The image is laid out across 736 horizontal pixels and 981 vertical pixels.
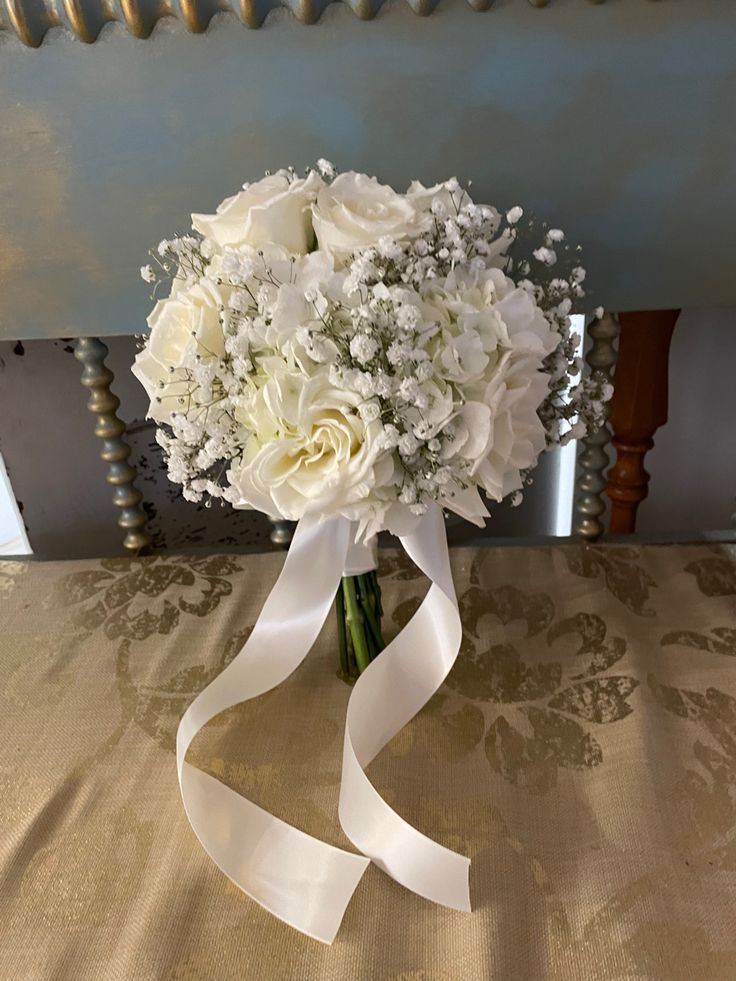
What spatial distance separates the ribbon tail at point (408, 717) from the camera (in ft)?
1.72

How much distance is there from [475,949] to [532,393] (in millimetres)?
365

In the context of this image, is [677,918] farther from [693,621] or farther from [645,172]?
[645,172]

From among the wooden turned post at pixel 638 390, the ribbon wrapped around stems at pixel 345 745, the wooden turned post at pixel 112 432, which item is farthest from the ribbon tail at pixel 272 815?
the wooden turned post at pixel 638 390

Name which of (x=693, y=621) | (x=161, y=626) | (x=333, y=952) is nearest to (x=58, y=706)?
(x=161, y=626)

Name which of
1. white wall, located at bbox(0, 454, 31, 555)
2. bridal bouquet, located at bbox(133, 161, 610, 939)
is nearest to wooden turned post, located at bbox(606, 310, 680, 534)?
bridal bouquet, located at bbox(133, 161, 610, 939)

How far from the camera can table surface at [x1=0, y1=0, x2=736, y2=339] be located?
0.62 meters

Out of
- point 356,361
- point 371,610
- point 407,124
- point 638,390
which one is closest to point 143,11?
point 407,124

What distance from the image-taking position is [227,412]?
1.65ft

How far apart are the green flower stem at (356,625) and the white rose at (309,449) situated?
0.17 m

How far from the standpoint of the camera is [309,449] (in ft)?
1.57

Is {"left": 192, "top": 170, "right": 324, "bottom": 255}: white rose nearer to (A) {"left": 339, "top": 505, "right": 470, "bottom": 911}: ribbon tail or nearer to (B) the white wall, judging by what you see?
(A) {"left": 339, "top": 505, "right": 470, "bottom": 911}: ribbon tail

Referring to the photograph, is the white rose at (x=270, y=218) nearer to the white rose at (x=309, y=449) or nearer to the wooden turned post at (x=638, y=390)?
the white rose at (x=309, y=449)

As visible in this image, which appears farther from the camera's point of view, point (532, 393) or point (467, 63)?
point (467, 63)

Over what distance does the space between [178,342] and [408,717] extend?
1.14ft
